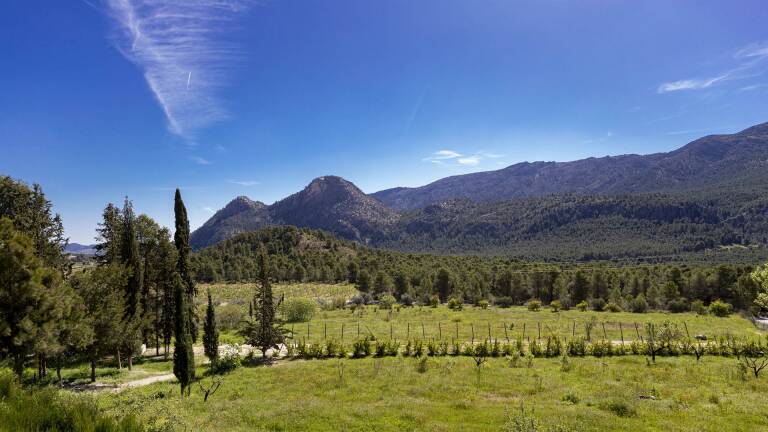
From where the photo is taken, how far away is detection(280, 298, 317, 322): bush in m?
60.0

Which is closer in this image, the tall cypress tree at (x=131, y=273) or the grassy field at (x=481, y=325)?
the tall cypress tree at (x=131, y=273)

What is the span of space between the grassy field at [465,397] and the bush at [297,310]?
91.2 ft

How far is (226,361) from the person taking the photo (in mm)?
32531

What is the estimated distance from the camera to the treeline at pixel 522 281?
74.1m

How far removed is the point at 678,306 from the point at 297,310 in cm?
6803

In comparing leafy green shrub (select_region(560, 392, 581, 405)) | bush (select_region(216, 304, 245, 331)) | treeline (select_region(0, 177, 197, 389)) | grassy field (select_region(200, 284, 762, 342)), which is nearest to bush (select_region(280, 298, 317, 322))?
grassy field (select_region(200, 284, 762, 342))

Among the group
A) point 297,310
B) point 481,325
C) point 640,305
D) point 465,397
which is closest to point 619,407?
point 465,397

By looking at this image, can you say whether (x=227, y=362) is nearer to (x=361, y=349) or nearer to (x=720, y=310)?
(x=361, y=349)

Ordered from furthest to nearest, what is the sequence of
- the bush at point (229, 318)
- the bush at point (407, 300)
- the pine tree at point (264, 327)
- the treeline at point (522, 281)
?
the bush at point (407, 300) → the treeline at point (522, 281) → the bush at point (229, 318) → the pine tree at point (264, 327)

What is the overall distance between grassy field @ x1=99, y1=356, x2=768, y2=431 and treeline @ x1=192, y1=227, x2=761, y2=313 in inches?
→ 846

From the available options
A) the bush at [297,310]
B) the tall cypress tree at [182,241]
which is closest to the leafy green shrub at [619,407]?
the tall cypress tree at [182,241]

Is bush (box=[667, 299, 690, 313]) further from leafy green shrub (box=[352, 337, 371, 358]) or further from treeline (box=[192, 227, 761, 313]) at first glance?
leafy green shrub (box=[352, 337, 371, 358])

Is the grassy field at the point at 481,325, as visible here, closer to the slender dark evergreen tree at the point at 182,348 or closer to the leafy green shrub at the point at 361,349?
the leafy green shrub at the point at 361,349

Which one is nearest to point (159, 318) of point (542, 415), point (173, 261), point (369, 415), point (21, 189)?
point (173, 261)
